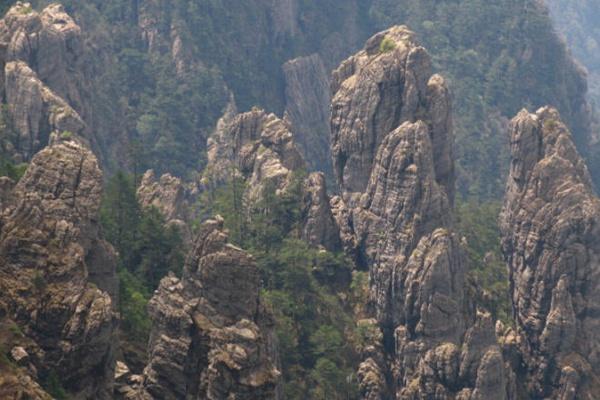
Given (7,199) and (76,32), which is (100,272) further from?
(76,32)

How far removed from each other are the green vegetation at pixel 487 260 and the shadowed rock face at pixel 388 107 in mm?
14767

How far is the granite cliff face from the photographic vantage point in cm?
13150

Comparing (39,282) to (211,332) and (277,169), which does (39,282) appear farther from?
(277,169)

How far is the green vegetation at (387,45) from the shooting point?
15388 centimetres

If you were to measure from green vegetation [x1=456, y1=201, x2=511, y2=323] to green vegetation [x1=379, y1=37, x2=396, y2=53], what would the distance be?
98.6ft

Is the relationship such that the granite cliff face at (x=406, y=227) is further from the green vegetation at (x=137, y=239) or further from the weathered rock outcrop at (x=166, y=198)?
the green vegetation at (x=137, y=239)

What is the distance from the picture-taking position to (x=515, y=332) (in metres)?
143

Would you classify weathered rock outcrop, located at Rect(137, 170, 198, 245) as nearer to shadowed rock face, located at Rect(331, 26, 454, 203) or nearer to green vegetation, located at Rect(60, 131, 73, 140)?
green vegetation, located at Rect(60, 131, 73, 140)

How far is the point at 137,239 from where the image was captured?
13450cm

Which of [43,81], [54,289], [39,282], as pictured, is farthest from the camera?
[43,81]

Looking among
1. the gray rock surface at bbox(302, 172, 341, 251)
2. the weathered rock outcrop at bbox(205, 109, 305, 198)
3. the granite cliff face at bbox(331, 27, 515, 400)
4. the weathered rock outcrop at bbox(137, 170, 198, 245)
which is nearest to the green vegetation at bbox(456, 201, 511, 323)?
the granite cliff face at bbox(331, 27, 515, 400)

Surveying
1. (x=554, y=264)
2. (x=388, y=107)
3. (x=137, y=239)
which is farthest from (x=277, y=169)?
(x=554, y=264)

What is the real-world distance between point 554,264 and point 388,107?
2983 centimetres

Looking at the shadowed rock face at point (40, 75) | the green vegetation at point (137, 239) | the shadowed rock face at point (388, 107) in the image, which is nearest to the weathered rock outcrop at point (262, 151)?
the shadowed rock face at point (388, 107)
